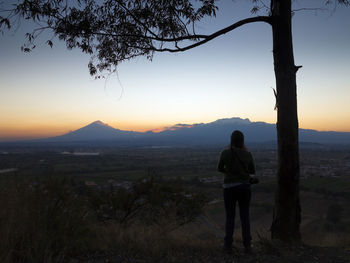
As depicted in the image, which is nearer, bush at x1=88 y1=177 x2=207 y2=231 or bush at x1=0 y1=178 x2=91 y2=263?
bush at x1=0 y1=178 x2=91 y2=263

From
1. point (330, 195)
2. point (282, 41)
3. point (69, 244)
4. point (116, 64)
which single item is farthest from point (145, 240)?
point (330, 195)

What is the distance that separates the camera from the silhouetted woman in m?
3.91

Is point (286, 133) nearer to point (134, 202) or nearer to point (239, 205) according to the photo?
point (239, 205)

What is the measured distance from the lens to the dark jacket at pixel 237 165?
3.91 meters

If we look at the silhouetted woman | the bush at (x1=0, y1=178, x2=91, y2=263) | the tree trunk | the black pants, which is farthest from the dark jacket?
the bush at (x1=0, y1=178, x2=91, y2=263)

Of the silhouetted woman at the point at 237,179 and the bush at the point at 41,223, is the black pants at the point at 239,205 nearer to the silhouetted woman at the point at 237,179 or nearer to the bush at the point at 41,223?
the silhouetted woman at the point at 237,179

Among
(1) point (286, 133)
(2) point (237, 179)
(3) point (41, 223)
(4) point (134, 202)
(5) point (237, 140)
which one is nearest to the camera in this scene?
(3) point (41, 223)

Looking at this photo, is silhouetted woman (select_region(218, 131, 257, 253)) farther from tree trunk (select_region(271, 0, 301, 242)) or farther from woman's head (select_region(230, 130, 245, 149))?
tree trunk (select_region(271, 0, 301, 242))

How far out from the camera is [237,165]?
12.9 ft

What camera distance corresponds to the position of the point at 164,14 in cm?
588

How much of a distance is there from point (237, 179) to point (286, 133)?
1.41 m

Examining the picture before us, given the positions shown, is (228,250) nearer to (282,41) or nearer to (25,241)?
(25,241)

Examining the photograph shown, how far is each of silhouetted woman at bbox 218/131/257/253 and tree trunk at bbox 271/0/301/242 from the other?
92cm

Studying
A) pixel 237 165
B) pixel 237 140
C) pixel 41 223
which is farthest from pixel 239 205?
pixel 41 223
